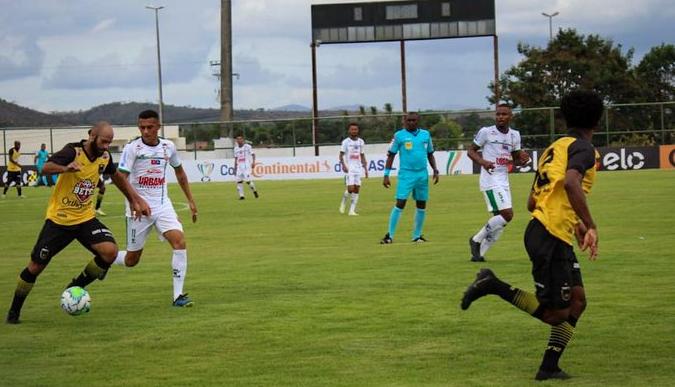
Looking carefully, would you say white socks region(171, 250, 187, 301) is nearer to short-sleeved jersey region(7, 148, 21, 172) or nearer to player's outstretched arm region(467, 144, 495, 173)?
player's outstretched arm region(467, 144, 495, 173)

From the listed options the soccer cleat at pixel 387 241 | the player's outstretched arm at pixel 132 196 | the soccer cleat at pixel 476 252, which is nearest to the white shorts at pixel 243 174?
the soccer cleat at pixel 387 241

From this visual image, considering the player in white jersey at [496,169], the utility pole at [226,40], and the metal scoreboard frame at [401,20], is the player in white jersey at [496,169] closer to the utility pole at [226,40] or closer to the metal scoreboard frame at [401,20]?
the utility pole at [226,40]

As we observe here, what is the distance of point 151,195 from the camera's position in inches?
480

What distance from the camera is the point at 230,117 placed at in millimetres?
62625

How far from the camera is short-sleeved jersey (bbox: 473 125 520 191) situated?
15.9 m

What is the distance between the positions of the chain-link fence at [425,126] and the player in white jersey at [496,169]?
39368 millimetres

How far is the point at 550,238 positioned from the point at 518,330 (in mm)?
2323

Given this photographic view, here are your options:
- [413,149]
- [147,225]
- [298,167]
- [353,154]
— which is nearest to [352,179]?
[353,154]

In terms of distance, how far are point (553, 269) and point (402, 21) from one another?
2517 inches

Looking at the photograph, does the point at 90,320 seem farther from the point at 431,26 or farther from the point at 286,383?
the point at 431,26

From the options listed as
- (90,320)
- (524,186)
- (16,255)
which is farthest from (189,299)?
(524,186)

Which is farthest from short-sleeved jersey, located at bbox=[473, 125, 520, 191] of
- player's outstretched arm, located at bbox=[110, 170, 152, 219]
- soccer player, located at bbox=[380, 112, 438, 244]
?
player's outstretched arm, located at bbox=[110, 170, 152, 219]

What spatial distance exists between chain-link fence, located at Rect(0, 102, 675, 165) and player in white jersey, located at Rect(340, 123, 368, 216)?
2635 cm

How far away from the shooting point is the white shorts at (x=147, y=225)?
12070mm
